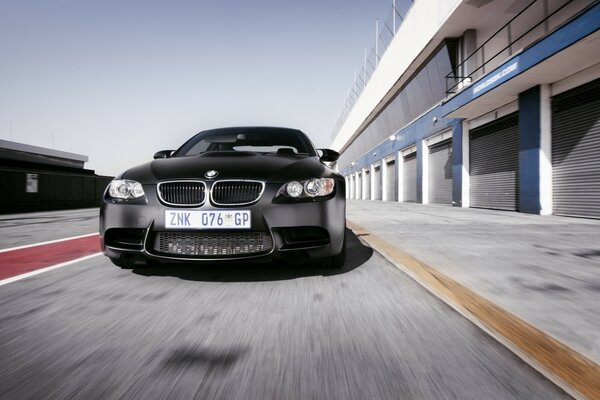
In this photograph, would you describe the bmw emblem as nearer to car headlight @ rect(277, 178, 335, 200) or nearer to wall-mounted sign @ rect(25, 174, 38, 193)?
car headlight @ rect(277, 178, 335, 200)

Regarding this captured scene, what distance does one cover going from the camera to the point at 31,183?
11.5 metres

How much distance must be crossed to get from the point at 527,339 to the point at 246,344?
1162 mm

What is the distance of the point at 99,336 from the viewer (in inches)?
58.8

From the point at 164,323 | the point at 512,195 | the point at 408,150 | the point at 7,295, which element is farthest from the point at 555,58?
the point at 408,150

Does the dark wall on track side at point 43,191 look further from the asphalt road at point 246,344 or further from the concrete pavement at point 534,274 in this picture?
the concrete pavement at point 534,274

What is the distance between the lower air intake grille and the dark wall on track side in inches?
450

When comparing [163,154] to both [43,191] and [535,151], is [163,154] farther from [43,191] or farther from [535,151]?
[43,191]

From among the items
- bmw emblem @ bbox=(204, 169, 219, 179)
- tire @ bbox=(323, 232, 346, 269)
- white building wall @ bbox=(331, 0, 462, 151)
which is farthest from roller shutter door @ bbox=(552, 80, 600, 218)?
bmw emblem @ bbox=(204, 169, 219, 179)

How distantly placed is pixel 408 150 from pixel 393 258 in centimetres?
1883

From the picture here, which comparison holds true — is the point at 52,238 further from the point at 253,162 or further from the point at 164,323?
the point at 164,323

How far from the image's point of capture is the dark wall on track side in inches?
416

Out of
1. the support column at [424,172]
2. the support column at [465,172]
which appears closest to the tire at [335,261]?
the support column at [465,172]

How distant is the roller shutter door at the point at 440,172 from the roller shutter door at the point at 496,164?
5.51ft

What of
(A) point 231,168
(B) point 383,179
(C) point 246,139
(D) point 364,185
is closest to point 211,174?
(A) point 231,168
